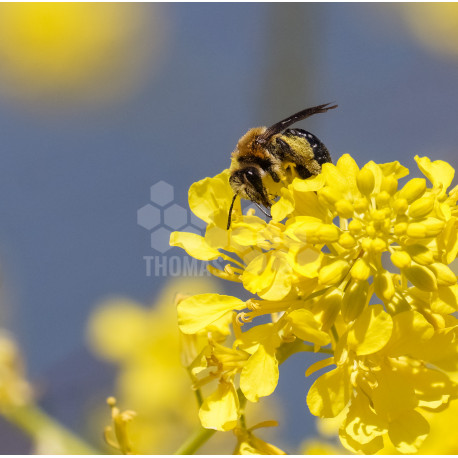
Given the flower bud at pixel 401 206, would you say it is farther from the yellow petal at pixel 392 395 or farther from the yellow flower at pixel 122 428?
the yellow flower at pixel 122 428

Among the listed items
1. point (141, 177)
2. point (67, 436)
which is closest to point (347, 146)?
point (141, 177)

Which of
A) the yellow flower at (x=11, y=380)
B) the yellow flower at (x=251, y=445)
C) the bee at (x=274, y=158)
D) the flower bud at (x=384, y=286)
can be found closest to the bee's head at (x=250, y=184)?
Result: the bee at (x=274, y=158)

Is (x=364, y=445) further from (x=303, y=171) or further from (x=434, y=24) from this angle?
(x=434, y=24)

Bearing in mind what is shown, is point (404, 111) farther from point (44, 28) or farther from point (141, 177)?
point (44, 28)

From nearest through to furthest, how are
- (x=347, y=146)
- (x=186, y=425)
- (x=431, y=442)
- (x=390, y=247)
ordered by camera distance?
1. (x=390, y=247)
2. (x=431, y=442)
3. (x=186, y=425)
4. (x=347, y=146)

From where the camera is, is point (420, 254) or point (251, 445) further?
point (251, 445)

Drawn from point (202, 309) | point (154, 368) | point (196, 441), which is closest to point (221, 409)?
point (196, 441)
